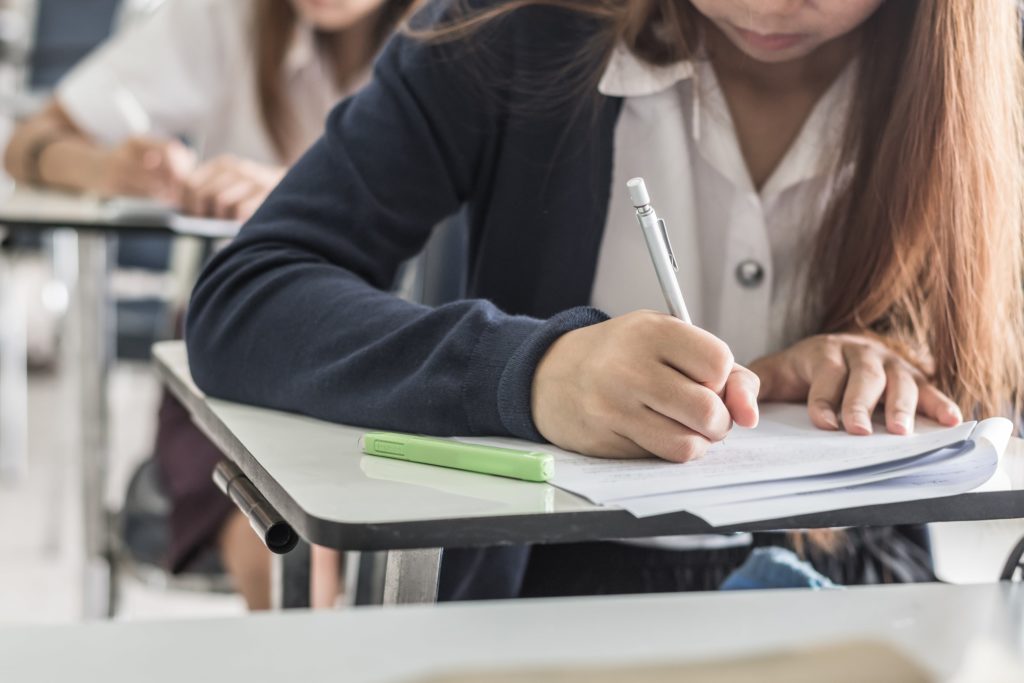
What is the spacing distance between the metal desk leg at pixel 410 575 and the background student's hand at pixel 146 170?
1.11 m

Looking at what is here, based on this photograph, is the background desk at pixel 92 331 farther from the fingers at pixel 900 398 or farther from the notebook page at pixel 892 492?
the notebook page at pixel 892 492

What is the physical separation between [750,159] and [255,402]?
40cm

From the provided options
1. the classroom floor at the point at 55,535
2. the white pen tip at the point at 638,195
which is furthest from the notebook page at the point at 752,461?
the classroom floor at the point at 55,535

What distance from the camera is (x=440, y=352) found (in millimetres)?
710

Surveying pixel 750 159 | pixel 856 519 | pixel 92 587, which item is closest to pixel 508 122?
pixel 750 159

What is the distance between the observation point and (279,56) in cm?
190

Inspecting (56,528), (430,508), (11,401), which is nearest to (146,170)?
(56,528)

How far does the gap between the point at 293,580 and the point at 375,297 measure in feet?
1.28

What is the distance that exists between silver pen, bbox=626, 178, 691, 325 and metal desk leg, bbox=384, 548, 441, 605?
177 millimetres

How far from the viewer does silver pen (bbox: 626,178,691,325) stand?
66 centimetres

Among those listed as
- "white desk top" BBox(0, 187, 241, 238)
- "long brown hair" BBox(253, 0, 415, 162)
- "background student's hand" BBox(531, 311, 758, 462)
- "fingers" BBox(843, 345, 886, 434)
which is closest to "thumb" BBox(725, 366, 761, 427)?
"background student's hand" BBox(531, 311, 758, 462)

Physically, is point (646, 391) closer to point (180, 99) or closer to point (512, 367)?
point (512, 367)

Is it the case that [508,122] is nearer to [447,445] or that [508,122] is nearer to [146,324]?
[447,445]

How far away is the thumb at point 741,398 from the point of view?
2.10 ft
